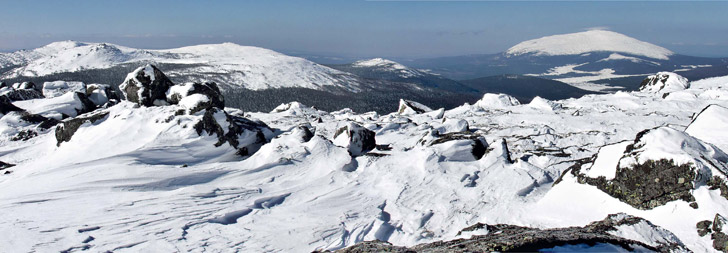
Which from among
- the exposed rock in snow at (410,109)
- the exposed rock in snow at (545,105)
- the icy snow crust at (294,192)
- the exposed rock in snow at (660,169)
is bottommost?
the exposed rock in snow at (410,109)

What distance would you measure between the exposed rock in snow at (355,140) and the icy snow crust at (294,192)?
150cm

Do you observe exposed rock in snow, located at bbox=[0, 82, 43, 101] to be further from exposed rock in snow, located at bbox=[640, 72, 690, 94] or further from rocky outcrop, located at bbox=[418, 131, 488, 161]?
exposed rock in snow, located at bbox=[640, 72, 690, 94]

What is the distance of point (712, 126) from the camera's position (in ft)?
79.8

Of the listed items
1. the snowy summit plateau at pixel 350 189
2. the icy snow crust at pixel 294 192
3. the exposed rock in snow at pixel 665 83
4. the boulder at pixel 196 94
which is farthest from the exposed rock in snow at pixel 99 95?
the exposed rock in snow at pixel 665 83

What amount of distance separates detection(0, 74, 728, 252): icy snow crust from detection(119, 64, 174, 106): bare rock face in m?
6.92

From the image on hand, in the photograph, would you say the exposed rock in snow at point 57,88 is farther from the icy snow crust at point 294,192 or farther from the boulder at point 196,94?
the icy snow crust at point 294,192

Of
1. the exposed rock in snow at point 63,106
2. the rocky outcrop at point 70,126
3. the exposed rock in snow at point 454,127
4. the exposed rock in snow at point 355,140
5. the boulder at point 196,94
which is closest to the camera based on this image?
the exposed rock in snow at point 355,140

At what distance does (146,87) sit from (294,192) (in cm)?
2979

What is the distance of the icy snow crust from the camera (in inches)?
613

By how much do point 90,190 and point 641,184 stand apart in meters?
27.9

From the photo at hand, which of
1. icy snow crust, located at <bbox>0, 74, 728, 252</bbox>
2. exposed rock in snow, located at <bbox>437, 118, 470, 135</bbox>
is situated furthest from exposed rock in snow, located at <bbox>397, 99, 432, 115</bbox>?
icy snow crust, located at <bbox>0, 74, 728, 252</bbox>

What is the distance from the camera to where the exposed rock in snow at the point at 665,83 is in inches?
2653

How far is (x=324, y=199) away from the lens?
2109cm

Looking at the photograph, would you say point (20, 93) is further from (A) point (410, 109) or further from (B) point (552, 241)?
(B) point (552, 241)
